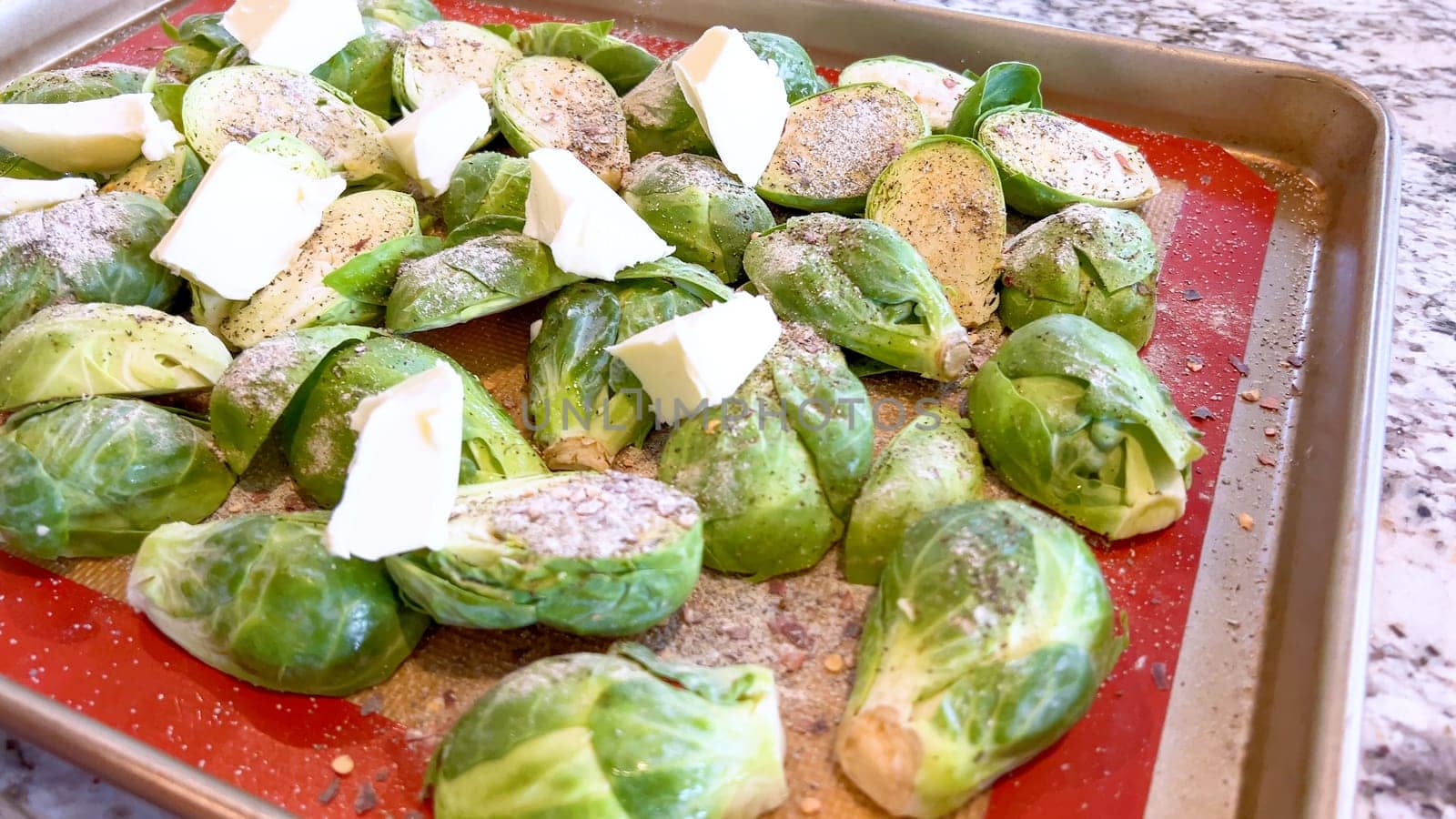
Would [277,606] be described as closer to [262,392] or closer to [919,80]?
[262,392]

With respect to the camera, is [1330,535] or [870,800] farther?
[1330,535]

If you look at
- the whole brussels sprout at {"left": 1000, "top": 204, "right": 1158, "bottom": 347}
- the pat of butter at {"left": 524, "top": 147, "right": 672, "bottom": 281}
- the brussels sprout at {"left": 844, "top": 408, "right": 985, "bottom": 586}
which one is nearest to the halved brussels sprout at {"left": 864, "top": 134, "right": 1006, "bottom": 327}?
the whole brussels sprout at {"left": 1000, "top": 204, "right": 1158, "bottom": 347}

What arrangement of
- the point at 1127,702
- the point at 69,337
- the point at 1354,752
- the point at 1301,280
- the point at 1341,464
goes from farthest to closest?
the point at 1301,280 → the point at 69,337 → the point at 1341,464 → the point at 1127,702 → the point at 1354,752

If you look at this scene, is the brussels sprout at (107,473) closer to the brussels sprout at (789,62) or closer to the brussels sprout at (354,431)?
the brussels sprout at (354,431)

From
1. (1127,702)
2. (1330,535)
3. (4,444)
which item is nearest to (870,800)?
(1127,702)

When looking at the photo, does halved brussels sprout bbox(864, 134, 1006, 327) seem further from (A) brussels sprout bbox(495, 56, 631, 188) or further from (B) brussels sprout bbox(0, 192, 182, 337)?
(B) brussels sprout bbox(0, 192, 182, 337)

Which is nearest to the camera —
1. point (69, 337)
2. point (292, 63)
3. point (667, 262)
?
point (69, 337)

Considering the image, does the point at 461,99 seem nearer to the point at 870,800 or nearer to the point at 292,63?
the point at 292,63
